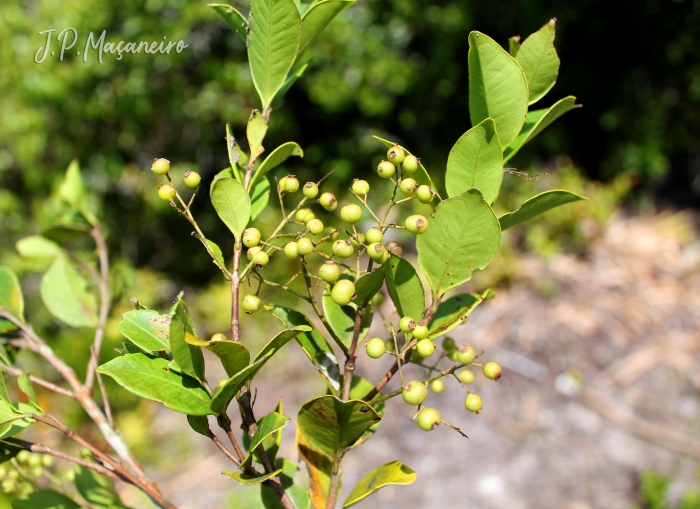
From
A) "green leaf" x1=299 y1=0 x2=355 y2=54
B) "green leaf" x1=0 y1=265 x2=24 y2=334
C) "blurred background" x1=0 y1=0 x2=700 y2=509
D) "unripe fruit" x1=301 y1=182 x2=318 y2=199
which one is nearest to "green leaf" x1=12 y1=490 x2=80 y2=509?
"green leaf" x1=0 y1=265 x2=24 y2=334

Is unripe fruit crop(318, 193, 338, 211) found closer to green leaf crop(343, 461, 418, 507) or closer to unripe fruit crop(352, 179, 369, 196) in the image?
unripe fruit crop(352, 179, 369, 196)

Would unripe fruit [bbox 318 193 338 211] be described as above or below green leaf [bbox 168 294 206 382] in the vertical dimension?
above

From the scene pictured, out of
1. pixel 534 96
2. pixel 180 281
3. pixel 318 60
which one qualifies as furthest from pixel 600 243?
pixel 534 96

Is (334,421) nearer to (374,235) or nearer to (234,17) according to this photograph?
(374,235)

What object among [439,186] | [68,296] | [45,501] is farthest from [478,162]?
[439,186]

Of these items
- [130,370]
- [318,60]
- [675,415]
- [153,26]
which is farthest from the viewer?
[318,60]

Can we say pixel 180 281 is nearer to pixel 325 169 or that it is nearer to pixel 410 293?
pixel 325 169

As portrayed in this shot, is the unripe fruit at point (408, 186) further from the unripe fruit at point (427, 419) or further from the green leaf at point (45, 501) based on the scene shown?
the green leaf at point (45, 501)
